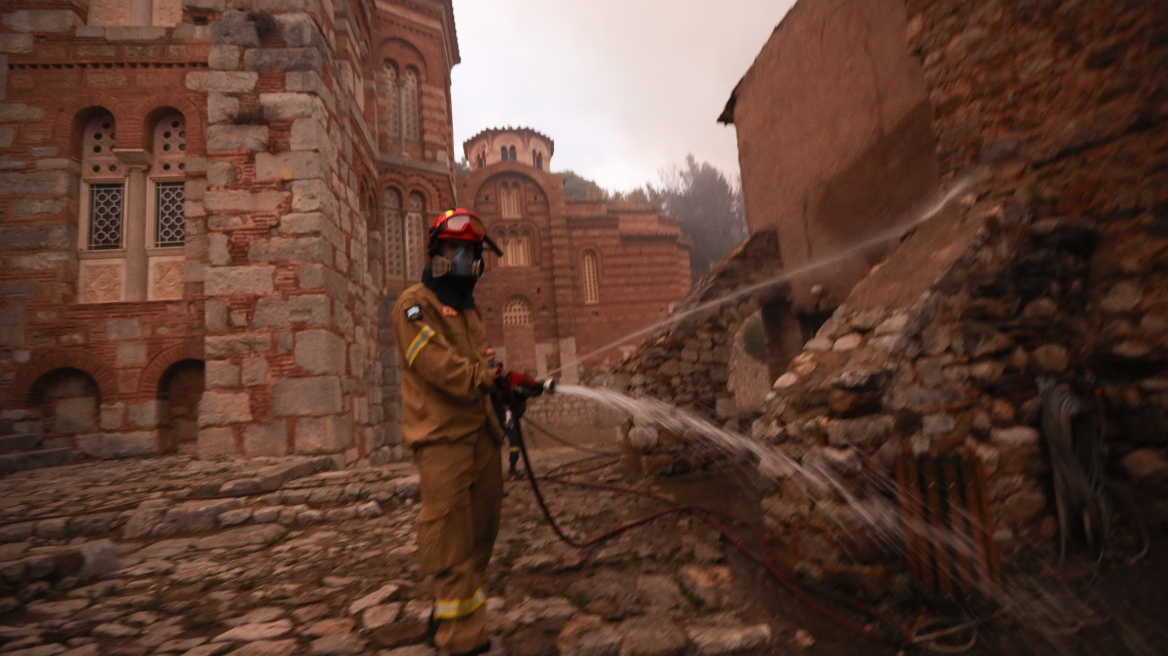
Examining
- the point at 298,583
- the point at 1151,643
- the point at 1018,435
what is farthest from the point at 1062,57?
the point at 298,583

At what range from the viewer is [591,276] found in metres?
23.5

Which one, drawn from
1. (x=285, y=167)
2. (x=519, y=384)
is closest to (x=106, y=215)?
(x=285, y=167)

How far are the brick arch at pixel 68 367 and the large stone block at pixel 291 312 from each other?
212 cm

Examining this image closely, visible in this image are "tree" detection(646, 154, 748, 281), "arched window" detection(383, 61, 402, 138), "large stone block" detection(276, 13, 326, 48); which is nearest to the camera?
"large stone block" detection(276, 13, 326, 48)

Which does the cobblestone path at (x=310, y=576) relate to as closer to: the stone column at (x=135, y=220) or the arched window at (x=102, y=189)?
the stone column at (x=135, y=220)

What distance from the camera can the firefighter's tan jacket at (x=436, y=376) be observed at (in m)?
2.41

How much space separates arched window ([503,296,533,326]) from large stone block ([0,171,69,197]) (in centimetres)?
1531

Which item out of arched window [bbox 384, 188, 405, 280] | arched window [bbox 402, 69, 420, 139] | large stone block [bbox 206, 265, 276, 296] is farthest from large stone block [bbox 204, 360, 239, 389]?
arched window [bbox 402, 69, 420, 139]

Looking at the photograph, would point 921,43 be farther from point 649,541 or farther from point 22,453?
point 22,453

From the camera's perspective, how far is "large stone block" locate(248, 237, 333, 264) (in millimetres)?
6391

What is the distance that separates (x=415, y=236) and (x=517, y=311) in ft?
28.0

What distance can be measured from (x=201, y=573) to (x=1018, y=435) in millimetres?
5053

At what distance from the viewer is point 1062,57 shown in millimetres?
2994

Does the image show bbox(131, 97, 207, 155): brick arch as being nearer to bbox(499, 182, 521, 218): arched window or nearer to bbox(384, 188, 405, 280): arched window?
bbox(384, 188, 405, 280): arched window
